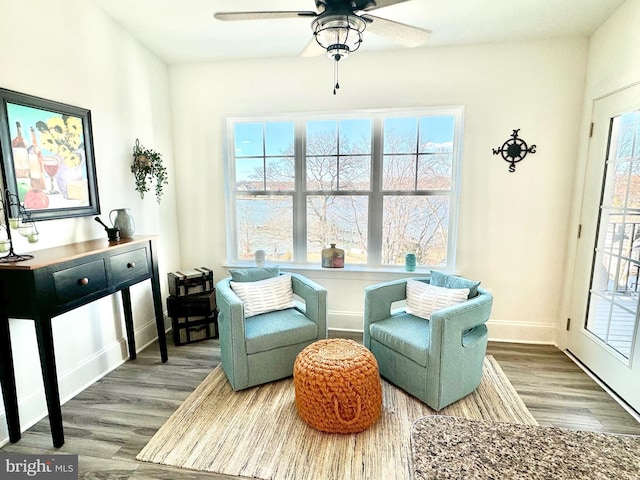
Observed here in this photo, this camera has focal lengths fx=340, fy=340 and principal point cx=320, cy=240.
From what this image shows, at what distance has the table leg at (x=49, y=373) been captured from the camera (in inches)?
70.4


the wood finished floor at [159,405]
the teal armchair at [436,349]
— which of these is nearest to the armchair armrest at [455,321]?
the teal armchair at [436,349]

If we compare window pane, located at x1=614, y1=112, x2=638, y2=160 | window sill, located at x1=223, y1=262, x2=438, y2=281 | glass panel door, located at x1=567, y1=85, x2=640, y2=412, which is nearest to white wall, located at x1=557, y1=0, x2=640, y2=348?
glass panel door, located at x1=567, y1=85, x2=640, y2=412

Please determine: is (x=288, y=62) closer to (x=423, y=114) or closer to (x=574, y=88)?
(x=423, y=114)

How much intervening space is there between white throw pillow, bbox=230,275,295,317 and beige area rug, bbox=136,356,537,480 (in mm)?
571

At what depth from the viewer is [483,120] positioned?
3055 mm

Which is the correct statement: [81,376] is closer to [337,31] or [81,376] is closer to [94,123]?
[94,123]

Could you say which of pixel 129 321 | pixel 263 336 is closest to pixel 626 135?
pixel 263 336

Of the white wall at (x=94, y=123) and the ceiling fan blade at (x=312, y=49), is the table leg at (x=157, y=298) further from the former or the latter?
the ceiling fan blade at (x=312, y=49)

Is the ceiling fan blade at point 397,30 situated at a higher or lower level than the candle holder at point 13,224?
higher

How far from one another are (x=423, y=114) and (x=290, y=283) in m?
2.00

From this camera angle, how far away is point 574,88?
9.48 feet

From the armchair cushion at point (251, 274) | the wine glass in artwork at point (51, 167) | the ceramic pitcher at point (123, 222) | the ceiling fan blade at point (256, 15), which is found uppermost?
the ceiling fan blade at point (256, 15)

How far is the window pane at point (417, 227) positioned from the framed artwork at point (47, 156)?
2.53 meters

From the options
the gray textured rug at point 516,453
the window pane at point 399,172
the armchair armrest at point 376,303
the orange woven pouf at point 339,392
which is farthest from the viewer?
the window pane at point 399,172
